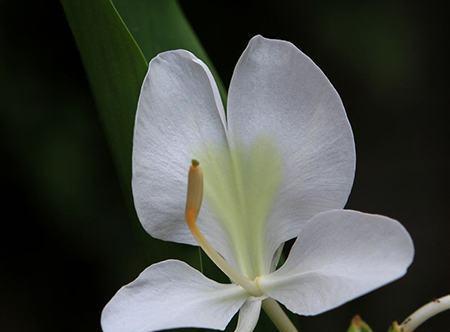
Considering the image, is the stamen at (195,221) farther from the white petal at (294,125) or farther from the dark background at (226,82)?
the dark background at (226,82)

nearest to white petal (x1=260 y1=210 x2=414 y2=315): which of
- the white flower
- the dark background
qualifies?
the white flower

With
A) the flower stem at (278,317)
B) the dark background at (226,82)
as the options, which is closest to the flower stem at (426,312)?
the flower stem at (278,317)

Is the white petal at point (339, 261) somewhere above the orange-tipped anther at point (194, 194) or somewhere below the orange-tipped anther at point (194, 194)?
below

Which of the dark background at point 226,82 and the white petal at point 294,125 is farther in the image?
the dark background at point 226,82

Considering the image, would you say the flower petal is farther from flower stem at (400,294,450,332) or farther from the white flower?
flower stem at (400,294,450,332)

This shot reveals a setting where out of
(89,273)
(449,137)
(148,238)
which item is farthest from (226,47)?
(148,238)

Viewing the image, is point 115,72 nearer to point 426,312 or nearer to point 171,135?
point 171,135
